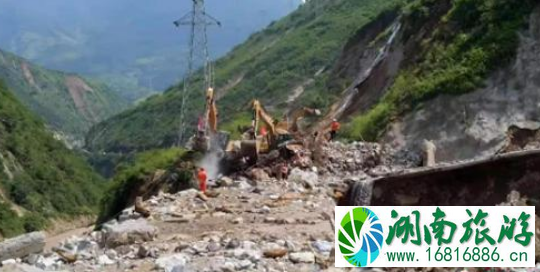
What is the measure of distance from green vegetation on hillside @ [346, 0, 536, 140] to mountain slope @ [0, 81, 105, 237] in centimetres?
2619

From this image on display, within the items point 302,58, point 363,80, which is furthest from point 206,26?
point 302,58

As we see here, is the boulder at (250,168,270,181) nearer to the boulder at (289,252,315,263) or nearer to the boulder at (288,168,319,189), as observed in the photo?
the boulder at (288,168,319,189)

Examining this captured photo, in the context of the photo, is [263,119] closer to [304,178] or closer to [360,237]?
[304,178]

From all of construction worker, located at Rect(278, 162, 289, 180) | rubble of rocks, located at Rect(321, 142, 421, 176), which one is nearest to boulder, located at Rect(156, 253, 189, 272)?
construction worker, located at Rect(278, 162, 289, 180)

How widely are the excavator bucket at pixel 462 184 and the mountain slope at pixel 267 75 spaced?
6713 centimetres

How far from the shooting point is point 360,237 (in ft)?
30.1

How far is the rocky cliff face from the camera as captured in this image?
23844 millimetres

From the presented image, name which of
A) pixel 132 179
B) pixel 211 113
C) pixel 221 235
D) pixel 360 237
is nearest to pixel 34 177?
pixel 132 179

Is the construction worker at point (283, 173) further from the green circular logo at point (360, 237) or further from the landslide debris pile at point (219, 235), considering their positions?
the green circular logo at point (360, 237)

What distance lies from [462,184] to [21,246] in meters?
7.50

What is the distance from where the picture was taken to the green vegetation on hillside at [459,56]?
26.2 meters

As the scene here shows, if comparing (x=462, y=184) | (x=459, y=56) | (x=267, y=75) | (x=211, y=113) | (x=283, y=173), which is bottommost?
(x=462, y=184)

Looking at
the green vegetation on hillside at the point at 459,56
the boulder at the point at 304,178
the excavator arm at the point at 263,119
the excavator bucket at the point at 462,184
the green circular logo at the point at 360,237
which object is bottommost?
the green circular logo at the point at 360,237

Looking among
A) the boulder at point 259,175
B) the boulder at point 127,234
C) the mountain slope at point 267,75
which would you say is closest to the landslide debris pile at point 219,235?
the boulder at point 127,234
